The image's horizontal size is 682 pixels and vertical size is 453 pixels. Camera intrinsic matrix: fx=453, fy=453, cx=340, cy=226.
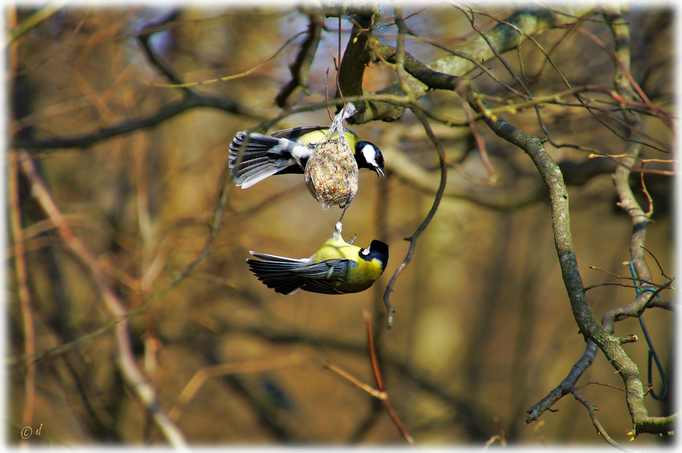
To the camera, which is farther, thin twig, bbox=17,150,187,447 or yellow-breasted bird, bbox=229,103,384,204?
thin twig, bbox=17,150,187,447

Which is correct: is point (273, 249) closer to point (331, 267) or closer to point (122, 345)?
point (122, 345)

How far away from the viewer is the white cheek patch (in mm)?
1707

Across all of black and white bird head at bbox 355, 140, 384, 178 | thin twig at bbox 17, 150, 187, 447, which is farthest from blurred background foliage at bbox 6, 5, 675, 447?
black and white bird head at bbox 355, 140, 384, 178

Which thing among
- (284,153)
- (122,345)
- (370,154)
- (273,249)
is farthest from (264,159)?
(273,249)

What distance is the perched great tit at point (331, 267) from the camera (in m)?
1.49

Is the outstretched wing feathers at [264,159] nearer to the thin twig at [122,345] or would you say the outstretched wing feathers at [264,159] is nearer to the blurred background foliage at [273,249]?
the blurred background foliage at [273,249]

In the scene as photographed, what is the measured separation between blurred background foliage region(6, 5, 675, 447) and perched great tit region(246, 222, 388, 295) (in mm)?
679

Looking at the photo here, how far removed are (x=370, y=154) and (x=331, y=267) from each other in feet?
1.57

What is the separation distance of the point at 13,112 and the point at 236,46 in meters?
2.00

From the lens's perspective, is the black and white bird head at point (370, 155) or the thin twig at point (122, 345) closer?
the black and white bird head at point (370, 155)

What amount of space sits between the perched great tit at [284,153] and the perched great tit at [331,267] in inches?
12.8

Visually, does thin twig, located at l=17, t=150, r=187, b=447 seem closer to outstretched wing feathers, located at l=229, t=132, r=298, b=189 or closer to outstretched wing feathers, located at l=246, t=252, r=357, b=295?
outstretched wing feathers, located at l=229, t=132, r=298, b=189

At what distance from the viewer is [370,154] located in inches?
67.3

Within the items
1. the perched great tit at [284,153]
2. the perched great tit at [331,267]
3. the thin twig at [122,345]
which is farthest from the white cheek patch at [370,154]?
the thin twig at [122,345]
